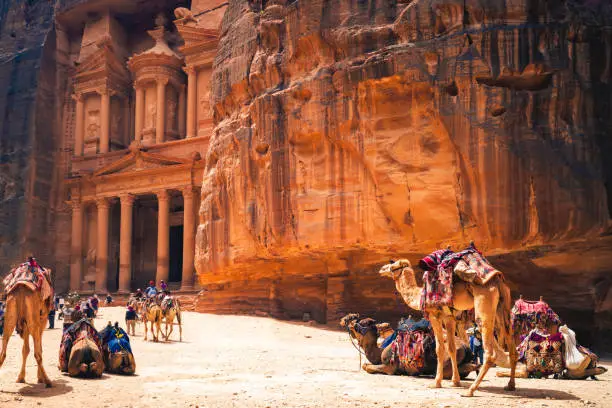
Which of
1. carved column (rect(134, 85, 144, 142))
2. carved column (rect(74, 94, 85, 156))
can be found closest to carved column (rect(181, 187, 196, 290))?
carved column (rect(134, 85, 144, 142))

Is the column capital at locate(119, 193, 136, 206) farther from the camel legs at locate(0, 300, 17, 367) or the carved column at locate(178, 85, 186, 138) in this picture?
the camel legs at locate(0, 300, 17, 367)

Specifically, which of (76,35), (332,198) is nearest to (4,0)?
(76,35)

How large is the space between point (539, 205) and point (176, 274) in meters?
31.5

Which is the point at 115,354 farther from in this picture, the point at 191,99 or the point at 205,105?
the point at 191,99

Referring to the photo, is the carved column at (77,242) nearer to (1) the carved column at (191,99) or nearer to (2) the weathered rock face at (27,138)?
(2) the weathered rock face at (27,138)

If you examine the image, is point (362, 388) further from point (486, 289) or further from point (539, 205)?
point (539, 205)

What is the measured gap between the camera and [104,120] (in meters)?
46.5

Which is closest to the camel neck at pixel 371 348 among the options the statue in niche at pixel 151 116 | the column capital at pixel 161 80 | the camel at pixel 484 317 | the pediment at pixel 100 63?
the camel at pixel 484 317

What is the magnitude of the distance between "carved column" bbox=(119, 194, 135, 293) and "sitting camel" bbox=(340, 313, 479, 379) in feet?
101

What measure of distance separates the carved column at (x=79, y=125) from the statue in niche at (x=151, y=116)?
5.19 meters

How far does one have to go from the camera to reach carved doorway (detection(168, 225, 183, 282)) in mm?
45531

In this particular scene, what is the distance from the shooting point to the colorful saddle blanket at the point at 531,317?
1455 cm

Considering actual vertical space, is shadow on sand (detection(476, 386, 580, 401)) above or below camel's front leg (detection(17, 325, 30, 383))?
below

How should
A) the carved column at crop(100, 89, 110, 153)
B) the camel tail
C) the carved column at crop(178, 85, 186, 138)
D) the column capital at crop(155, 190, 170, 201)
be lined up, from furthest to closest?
the carved column at crop(178, 85, 186, 138), the carved column at crop(100, 89, 110, 153), the column capital at crop(155, 190, 170, 201), the camel tail
